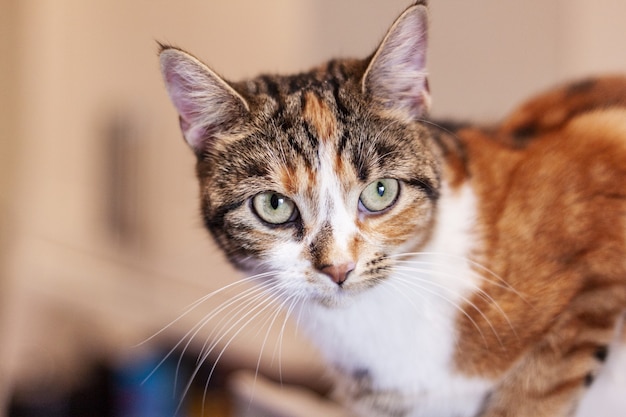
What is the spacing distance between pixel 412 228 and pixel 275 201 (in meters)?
0.23

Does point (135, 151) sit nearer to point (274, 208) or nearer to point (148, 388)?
point (148, 388)

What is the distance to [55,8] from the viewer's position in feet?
7.42

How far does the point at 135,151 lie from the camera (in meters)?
2.28

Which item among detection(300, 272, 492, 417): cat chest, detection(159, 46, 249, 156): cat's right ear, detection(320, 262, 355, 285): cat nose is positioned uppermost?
detection(159, 46, 249, 156): cat's right ear

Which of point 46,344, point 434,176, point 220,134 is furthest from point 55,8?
point 434,176

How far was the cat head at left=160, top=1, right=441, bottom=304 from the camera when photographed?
89 cm

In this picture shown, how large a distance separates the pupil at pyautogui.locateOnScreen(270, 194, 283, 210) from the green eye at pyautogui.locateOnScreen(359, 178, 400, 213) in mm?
125

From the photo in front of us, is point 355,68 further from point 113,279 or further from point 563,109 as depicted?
point 113,279

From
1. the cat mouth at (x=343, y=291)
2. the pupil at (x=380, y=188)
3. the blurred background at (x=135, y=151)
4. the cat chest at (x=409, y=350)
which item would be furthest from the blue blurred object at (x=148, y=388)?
the pupil at (x=380, y=188)

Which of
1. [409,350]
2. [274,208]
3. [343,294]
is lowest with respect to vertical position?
[409,350]

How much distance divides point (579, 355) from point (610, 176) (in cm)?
30

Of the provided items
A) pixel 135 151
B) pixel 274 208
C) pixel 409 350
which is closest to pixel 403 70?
pixel 274 208

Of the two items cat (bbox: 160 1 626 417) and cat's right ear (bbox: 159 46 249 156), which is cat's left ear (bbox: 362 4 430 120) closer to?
cat (bbox: 160 1 626 417)

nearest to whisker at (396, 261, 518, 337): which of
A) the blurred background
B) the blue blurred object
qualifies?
the blurred background
